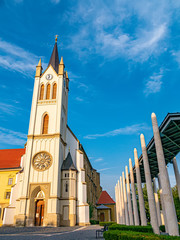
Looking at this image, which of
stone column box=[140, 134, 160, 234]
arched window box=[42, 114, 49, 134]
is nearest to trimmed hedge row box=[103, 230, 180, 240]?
stone column box=[140, 134, 160, 234]

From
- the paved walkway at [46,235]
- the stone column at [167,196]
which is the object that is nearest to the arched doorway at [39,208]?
the paved walkway at [46,235]

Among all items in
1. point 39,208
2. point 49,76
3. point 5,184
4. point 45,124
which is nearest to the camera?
point 39,208

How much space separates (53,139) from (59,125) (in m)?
2.68

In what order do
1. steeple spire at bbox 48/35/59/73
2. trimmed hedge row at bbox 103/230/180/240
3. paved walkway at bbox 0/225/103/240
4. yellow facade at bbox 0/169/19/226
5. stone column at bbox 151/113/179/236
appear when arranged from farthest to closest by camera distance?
steeple spire at bbox 48/35/59/73 < yellow facade at bbox 0/169/19/226 < paved walkway at bbox 0/225/103/240 < stone column at bbox 151/113/179/236 < trimmed hedge row at bbox 103/230/180/240

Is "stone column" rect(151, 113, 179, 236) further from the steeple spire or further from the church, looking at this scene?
the steeple spire

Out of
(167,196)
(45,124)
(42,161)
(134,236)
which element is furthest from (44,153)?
(134,236)

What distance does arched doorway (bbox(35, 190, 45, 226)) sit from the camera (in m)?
29.3

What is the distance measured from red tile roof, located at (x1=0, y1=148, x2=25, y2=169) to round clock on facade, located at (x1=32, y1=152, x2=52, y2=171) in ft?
32.6

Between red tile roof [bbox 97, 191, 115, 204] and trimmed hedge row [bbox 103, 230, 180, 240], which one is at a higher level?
red tile roof [bbox 97, 191, 115, 204]

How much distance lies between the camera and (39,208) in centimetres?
3008

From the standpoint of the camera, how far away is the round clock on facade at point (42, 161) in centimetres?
3206

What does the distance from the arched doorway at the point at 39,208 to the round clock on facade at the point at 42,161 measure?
3.74 m

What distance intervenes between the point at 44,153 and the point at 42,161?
143 cm

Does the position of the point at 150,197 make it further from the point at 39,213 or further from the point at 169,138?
the point at 39,213
